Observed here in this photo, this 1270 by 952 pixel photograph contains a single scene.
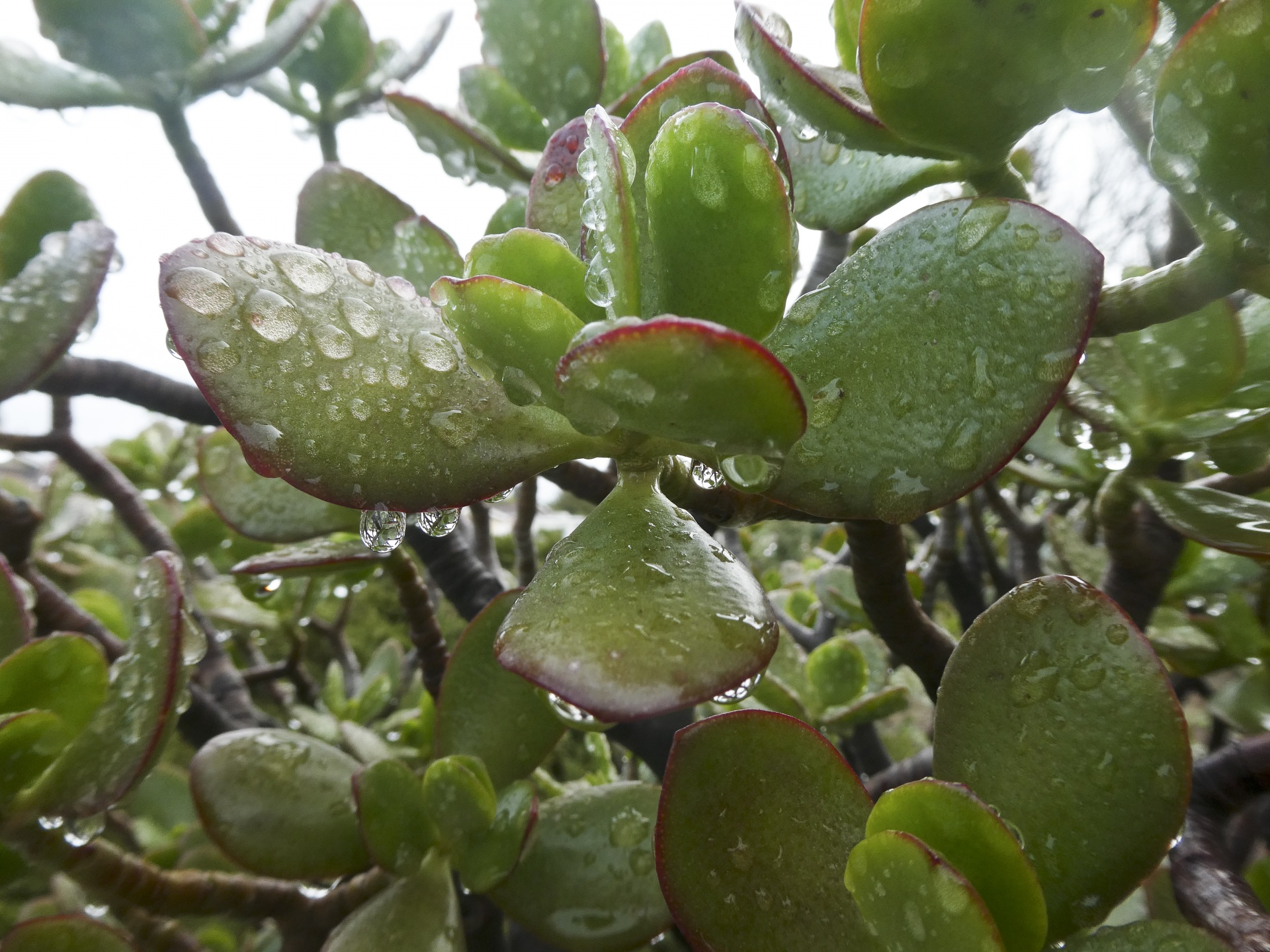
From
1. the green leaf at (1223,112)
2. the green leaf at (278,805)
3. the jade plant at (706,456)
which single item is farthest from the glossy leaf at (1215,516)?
the green leaf at (278,805)

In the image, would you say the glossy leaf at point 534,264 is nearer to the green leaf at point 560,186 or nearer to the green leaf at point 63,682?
the green leaf at point 560,186

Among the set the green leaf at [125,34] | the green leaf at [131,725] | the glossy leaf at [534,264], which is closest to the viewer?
the glossy leaf at [534,264]

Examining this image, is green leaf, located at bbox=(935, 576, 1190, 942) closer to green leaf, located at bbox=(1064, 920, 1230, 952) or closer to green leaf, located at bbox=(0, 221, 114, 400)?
green leaf, located at bbox=(1064, 920, 1230, 952)

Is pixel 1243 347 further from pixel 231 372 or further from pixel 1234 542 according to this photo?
pixel 231 372

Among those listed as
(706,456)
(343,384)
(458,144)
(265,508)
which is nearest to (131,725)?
(265,508)

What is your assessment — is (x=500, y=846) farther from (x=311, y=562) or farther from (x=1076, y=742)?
(x=1076, y=742)

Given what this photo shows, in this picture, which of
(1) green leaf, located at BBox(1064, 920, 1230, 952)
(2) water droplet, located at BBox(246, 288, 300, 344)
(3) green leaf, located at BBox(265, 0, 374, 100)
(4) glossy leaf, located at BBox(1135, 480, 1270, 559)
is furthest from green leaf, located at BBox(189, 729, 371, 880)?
(3) green leaf, located at BBox(265, 0, 374, 100)
